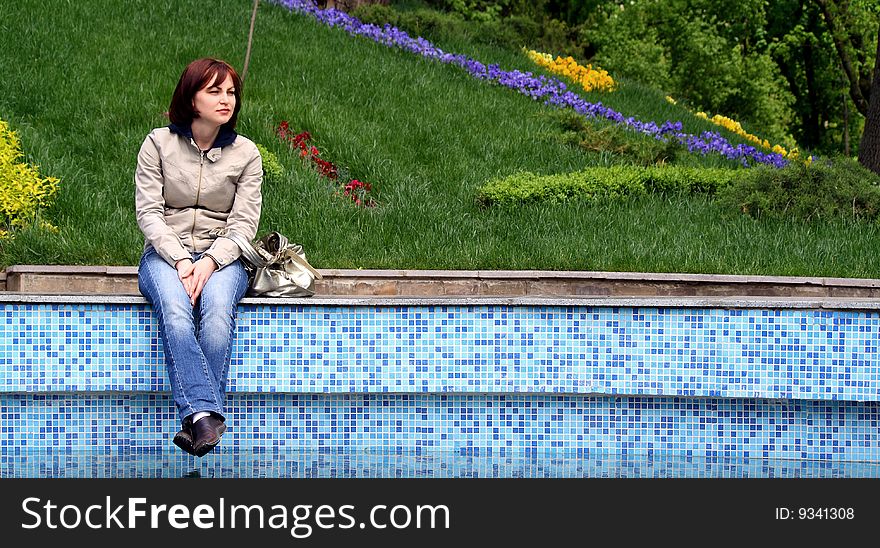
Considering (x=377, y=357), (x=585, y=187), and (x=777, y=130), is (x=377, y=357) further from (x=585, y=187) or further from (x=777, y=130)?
(x=777, y=130)

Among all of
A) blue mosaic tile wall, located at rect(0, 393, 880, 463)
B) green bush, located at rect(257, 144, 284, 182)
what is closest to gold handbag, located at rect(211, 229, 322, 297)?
blue mosaic tile wall, located at rect(0, 393, 880, 463)

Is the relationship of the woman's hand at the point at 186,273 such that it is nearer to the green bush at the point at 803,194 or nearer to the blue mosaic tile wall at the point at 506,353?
the blue mosaic tile wall at the point at 506,353

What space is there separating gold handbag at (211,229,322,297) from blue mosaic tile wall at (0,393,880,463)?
1.79ft

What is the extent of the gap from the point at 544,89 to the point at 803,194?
4.60 metres

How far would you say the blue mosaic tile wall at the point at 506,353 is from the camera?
17.9 feet

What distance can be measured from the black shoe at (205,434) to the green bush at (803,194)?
5338 mm

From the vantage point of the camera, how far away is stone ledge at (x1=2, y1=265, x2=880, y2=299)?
7016 millimetres

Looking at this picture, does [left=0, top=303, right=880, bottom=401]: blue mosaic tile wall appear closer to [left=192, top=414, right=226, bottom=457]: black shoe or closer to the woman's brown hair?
[left=192, top=414, right=226, bottom=457]: black shoe

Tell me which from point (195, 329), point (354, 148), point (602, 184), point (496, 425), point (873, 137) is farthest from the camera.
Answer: point (873, 137)

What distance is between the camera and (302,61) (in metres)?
12.5

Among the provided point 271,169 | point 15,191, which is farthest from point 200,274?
point 271,169

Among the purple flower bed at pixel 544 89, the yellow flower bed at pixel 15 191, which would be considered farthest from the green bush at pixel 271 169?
the purple flower bed at pixel 544 89

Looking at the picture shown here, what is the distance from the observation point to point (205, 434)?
482 cm

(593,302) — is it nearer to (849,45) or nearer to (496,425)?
(496,425)
